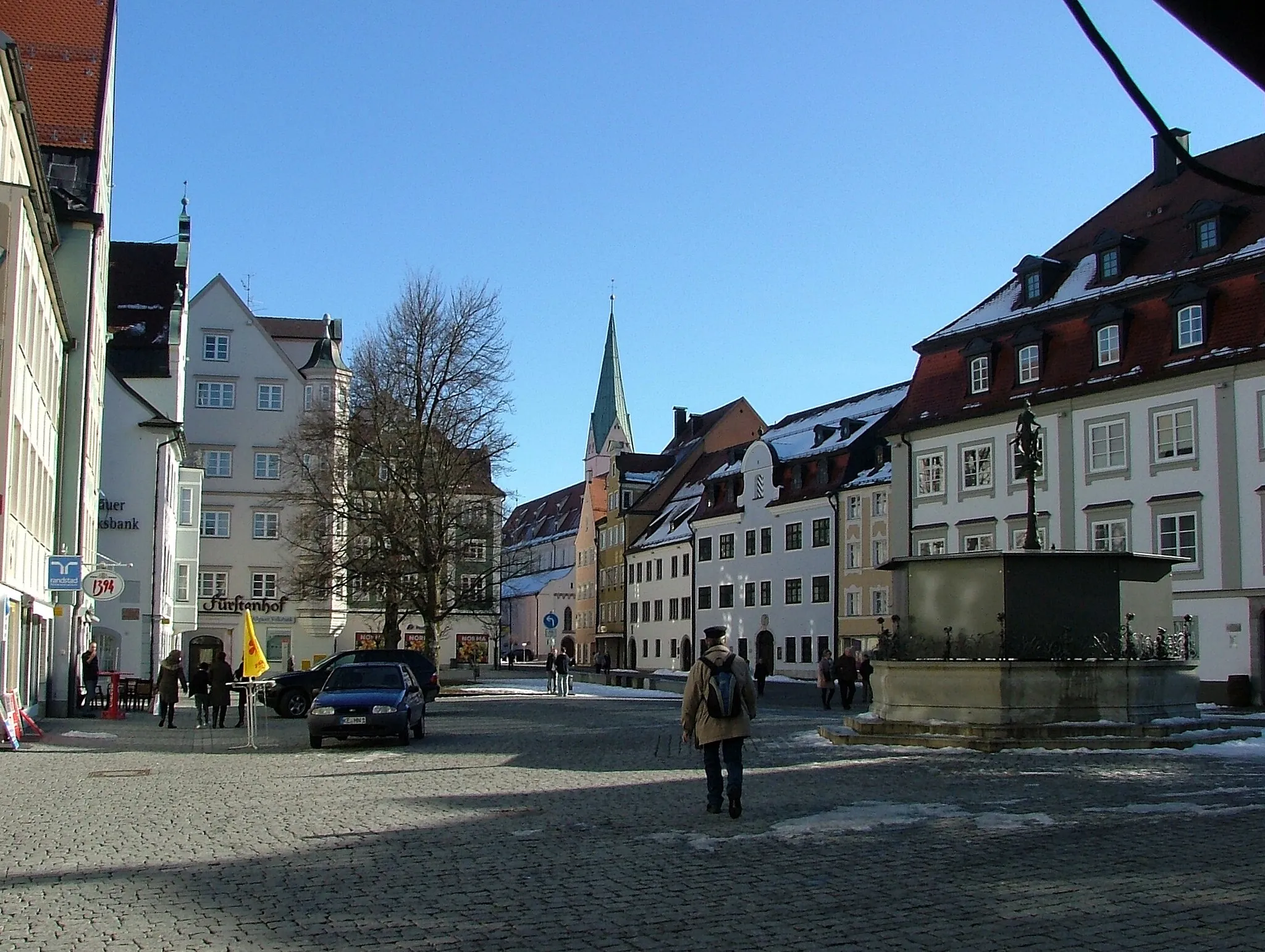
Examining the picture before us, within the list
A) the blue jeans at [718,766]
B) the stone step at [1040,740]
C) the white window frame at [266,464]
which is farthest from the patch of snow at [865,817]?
the white window frame at [266,464]

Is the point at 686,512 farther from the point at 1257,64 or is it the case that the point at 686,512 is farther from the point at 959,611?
the point at 1257,64

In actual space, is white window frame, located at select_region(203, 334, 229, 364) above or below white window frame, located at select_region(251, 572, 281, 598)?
above

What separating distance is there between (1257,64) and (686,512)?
84.4 meters

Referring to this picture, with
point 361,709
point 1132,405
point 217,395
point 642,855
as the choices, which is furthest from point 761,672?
point 217,395

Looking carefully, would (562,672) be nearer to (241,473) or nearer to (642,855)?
(241,473)

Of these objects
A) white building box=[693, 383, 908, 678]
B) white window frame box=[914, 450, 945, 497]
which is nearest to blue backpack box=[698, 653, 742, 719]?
white window frame box=[914, 450, 945, 497]

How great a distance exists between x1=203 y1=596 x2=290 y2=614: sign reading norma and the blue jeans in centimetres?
5303

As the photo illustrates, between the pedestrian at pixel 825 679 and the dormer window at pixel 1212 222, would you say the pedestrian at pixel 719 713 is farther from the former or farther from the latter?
the dormer window at pixel 1212 222

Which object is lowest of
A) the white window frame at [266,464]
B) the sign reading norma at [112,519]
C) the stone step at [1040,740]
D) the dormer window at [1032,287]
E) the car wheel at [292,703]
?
the car wheel at [292,703]

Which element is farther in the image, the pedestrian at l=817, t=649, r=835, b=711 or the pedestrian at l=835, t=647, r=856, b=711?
the pedestrian at l=817, t=649, r=835, b=711

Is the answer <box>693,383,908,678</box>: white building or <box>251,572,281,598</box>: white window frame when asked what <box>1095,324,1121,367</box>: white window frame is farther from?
<box>251,572,281,598</box>: white window frame

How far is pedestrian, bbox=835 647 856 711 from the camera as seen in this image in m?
34.5

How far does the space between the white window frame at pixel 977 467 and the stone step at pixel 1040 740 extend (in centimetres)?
2699

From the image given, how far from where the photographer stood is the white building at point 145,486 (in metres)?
45.2
